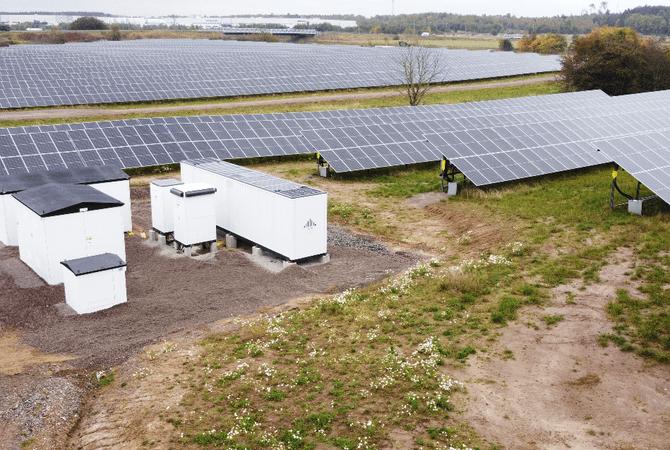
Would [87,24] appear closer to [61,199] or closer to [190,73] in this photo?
[190,73]

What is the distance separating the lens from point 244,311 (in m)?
17.4

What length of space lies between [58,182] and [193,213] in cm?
550

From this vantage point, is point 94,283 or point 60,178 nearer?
point 94,283

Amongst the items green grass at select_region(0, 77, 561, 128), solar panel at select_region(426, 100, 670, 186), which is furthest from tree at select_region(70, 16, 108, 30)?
solar panel at select_region(426, 100, 670, 186)

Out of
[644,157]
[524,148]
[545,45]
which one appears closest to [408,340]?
[644,157]

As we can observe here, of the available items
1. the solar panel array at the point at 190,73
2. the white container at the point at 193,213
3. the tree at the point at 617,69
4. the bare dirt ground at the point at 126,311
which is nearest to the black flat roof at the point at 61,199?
the white container at the point at 193,213

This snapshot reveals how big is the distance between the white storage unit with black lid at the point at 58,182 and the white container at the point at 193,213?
242 centimetres

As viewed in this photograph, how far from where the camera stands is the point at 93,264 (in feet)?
57.0

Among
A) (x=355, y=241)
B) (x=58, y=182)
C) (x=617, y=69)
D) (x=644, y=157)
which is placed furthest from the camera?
(x=617, y=69)

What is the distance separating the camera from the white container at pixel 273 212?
66.6 feet

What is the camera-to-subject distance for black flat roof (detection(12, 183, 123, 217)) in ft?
60.7

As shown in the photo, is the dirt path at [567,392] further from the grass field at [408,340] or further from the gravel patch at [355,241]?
the gravel patch at [355,241]

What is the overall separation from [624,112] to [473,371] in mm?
37112

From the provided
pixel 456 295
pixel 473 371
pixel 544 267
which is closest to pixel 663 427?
pixel 473 371
